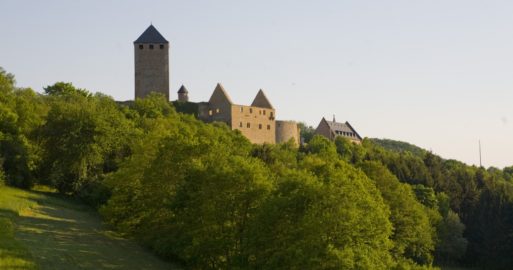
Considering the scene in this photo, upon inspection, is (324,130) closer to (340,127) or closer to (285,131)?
(340,127)

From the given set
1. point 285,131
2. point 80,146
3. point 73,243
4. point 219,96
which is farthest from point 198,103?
point 73,243

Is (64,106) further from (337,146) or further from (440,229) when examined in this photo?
(337,146)

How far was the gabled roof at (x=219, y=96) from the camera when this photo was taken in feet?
316

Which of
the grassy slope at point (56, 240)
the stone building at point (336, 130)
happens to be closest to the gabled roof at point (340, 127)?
the stone building at point (336, 130)

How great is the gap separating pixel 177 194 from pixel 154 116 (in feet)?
135

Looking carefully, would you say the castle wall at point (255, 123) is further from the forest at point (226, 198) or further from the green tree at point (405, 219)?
the green tree at point (405, 219)

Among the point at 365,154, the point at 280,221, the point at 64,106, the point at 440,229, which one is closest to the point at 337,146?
the point at 365,154

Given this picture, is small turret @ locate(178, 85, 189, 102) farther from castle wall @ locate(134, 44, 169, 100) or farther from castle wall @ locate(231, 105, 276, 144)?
castle wall @ locate(231, 105, 276, 144)

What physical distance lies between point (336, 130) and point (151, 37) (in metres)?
46.2

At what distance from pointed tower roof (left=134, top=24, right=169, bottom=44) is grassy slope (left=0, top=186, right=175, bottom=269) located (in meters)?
46.5

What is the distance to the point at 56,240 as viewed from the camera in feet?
136

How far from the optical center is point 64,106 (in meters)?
66.9

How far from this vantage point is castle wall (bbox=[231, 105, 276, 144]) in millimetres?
96688

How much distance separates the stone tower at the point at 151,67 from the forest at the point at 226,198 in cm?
930
